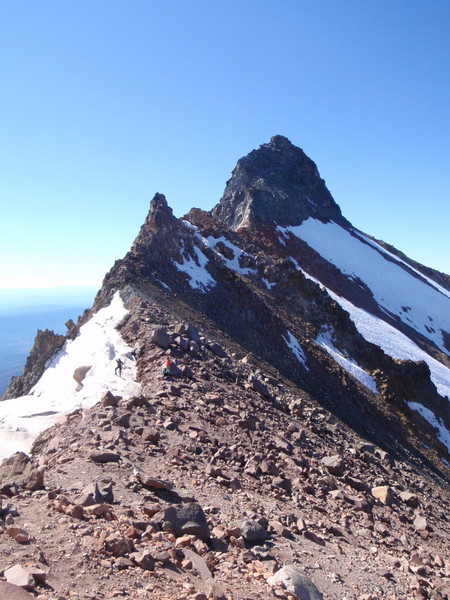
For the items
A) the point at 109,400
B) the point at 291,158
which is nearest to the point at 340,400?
the point at 109,400

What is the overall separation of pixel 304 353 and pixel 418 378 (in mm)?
14880

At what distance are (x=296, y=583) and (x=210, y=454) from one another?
456 cm

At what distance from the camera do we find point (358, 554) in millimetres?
8000

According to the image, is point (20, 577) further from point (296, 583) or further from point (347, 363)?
point (347, 363)

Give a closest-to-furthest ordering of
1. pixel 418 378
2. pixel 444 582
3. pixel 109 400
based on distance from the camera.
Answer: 1. pixel 444 582
2. pixel 109 400
3. pixel 418 378

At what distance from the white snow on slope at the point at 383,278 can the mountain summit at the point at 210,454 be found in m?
26.3

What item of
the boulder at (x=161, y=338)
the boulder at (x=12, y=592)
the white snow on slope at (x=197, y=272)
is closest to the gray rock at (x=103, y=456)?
the boulder at (x=12, y=592)

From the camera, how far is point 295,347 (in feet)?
99.9

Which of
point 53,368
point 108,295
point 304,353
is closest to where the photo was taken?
point 53,368

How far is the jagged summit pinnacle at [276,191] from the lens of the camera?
63.8 meters

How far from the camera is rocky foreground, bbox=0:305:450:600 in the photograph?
5293mm

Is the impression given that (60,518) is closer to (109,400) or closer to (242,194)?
(109,400)

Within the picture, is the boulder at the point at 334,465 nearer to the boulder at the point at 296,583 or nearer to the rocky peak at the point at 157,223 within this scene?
the boulder at the point at 296,583

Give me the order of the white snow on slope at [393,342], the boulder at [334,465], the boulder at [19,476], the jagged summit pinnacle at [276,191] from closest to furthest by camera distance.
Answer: the boulder at [19,476] → the boulder at [334,465] → the white snow on slope at [393,342] → the jagged summit pinnacle at [276,191]
